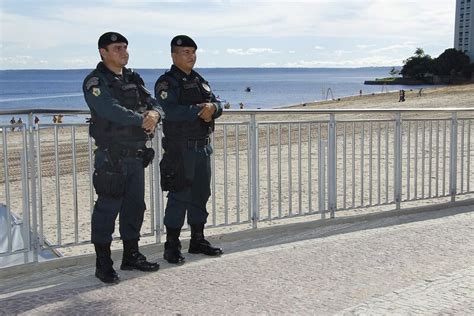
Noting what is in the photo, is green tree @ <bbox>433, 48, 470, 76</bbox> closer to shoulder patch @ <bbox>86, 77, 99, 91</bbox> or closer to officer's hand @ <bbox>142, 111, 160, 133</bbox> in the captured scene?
officer's hand @ <bbox>142, 111, 160, 133</bbox>

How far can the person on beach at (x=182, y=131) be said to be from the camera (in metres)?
5.25

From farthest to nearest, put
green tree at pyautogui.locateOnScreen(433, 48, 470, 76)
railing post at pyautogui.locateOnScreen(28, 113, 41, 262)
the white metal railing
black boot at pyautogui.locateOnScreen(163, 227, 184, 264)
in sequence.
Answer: green tree at pyautogui.locateOnScreen(433, 48, 470, 76)
black boot at pyautogui.locateOnScreen(163, 227, 184, 264)
the white metal railing
railing post at pyautogui.locateOnScreen(28, 113, 41, 262)

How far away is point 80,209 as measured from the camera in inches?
343

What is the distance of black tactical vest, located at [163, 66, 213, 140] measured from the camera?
17.3 ft

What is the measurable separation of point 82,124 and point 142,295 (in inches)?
66.3

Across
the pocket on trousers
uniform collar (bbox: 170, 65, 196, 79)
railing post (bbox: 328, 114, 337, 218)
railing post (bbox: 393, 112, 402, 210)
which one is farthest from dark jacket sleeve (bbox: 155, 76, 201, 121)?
railing post (bbox: 393, 112, 402, 210)

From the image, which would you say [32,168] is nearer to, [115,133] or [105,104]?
[115,133]

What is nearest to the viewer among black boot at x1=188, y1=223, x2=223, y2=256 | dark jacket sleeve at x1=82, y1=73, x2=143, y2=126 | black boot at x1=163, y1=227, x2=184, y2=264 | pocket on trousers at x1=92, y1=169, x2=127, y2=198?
dark jacket sleeve at x1=82, y1=73, x2=143, y2=126

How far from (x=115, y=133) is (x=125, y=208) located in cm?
68

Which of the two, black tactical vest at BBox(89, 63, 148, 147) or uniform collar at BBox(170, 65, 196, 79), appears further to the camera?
uniform collar at BBox(170, 65, 196, 79)

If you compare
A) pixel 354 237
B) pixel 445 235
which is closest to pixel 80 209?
pixel 354 237

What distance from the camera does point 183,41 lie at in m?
5.32

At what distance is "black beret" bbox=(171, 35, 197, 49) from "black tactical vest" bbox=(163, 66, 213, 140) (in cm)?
20

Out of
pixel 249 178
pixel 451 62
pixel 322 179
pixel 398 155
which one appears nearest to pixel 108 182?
pixel 249 178
